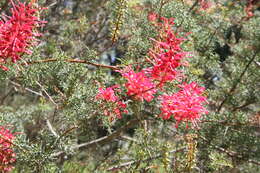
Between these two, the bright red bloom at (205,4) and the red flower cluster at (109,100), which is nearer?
the red flower cluster at (109,100)

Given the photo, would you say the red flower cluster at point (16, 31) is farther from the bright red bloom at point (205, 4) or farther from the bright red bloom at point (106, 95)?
the bright red bloom at point (205, 4)

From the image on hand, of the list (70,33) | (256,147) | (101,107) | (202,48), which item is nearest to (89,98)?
(101,107)

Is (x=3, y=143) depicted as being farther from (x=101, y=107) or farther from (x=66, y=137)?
(x=101, y=107)

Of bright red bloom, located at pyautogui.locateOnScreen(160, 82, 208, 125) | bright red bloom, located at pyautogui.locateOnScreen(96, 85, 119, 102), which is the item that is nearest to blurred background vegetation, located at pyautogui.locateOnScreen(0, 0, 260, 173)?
bright red bloom, located at pyautogui.locateOnScreen(96, 85, 119, 102)

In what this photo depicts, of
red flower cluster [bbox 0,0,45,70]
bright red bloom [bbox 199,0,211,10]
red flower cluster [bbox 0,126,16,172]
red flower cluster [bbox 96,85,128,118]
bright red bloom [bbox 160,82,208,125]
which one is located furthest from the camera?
bright red bloom [bbox 199,0,211,10]

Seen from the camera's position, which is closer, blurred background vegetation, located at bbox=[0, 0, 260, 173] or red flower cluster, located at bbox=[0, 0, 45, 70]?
red flower cluster, located at bbox=[0, 0, 45, 70]

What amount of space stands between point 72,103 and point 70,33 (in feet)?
4.45

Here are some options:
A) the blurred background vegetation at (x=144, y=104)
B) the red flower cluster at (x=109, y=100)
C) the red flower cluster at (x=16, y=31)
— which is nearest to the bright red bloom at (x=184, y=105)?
the blurred background vegetation at (x=144, y=104)

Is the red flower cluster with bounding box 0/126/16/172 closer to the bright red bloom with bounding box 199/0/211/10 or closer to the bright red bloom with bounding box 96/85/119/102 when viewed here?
the bright red bloom with bounding box 96/85/119/102

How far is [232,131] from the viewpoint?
2.88m

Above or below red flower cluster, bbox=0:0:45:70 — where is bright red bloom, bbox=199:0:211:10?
above

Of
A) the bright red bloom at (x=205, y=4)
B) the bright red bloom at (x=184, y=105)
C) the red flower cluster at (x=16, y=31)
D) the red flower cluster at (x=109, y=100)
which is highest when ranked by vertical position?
the bright red bloom at (x=205, y=4)

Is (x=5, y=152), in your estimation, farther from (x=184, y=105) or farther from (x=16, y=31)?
(x=184, y=105)

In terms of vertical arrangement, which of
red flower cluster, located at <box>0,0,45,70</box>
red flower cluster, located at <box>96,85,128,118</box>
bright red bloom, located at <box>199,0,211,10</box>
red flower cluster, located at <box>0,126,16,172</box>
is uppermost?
bright red bloom, located at <box>199,0,211,10</box>
